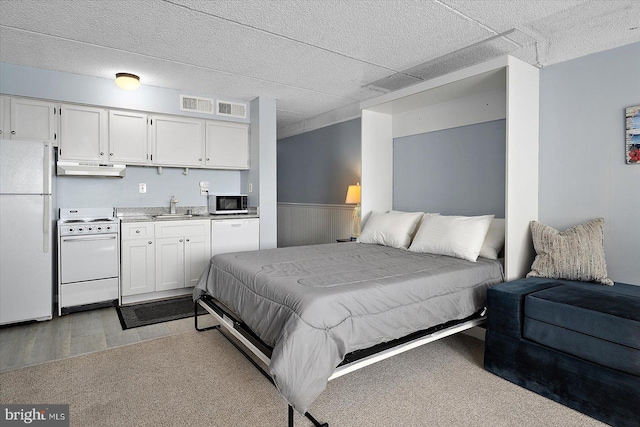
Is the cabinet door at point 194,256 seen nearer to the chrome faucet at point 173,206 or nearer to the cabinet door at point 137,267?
the cabinet door at point 137,267

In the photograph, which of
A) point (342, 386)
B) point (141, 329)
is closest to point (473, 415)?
point (342, 386)

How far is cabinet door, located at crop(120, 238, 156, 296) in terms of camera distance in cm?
392

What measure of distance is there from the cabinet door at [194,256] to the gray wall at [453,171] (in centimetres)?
241

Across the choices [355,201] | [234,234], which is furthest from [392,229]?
[234,234]

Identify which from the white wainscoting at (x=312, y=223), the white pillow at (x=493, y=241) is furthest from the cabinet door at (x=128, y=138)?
the white pillow at (x=493, y=241)

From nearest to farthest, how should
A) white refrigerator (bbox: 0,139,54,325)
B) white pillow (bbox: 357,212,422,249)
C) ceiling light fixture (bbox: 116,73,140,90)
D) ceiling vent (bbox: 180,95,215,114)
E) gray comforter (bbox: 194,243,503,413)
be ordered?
1. gray comforter (bbox: 194,243,503,413)
2. white refrigerator (bbox: 0,139,54,325)
3. white pillow (bbox: 357,212,422,249)
4. ceiling light fixture (bbox: 116,73,140,90)
5. ceiling vent (bbox: 180,95,215,114)

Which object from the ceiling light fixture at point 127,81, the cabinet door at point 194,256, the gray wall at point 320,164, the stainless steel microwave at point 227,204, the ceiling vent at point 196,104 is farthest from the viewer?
the gray wall at point 320,164

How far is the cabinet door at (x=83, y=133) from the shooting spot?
3779 millimetres

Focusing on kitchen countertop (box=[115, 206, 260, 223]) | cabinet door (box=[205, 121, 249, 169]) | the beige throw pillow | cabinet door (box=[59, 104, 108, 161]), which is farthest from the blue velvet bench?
cabinet door (box=[59, 104, 108, 161])

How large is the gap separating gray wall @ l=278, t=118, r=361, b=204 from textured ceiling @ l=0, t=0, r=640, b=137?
1.39 m

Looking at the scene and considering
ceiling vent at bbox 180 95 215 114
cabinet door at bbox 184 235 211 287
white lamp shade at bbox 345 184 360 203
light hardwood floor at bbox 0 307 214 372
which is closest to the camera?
light hardwood floor at bbox 0 307 214 372

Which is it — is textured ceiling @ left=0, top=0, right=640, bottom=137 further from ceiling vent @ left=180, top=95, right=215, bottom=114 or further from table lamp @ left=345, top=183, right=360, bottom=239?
table lamp @ left=345, top=183, right=360, bottom=239

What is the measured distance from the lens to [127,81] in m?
3.68

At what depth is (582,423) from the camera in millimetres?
1877
